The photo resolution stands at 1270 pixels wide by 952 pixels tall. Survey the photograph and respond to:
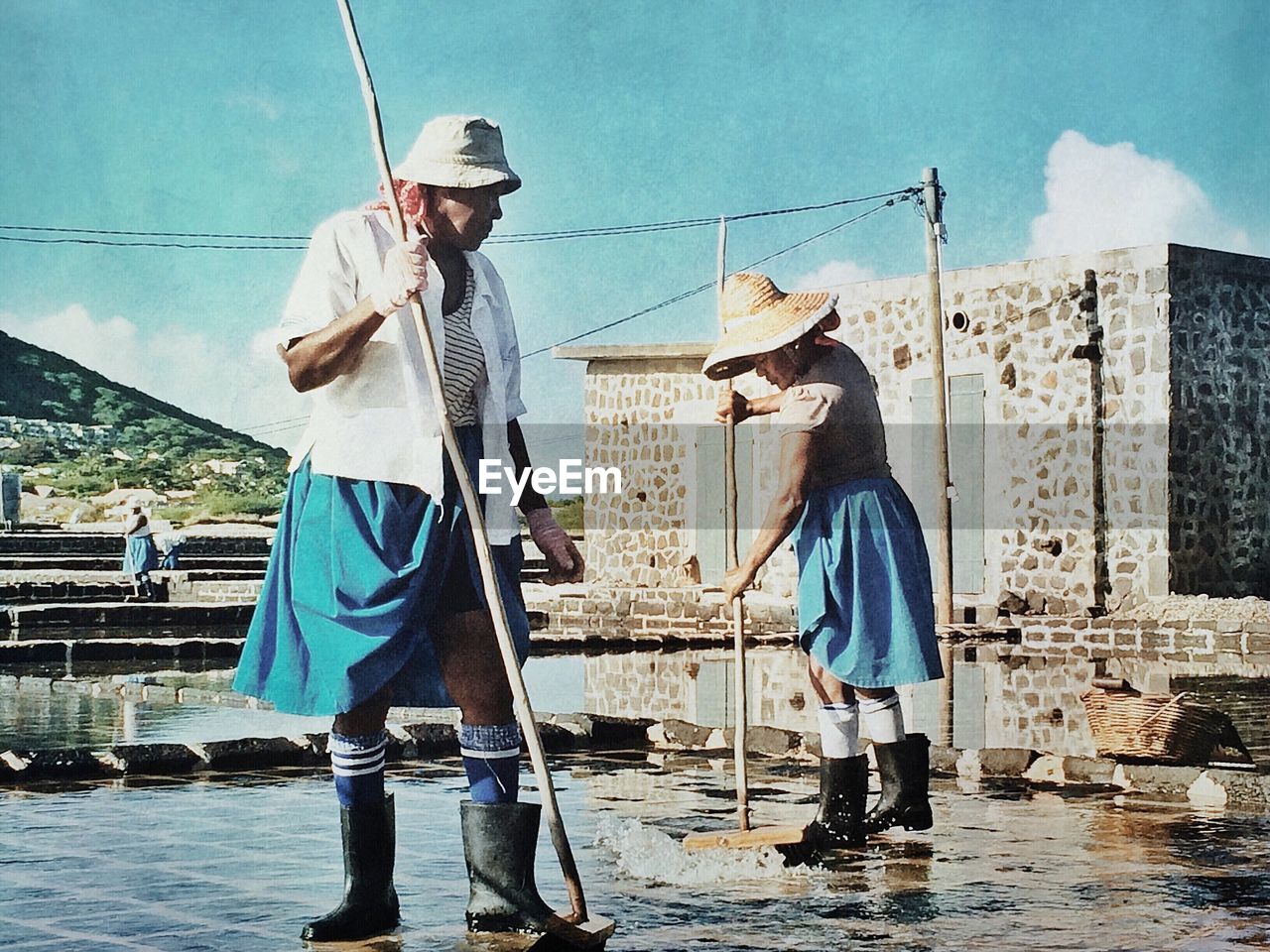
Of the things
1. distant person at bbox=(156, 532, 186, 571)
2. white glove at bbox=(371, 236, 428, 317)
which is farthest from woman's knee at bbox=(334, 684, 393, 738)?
Result: distant person at bbox=(156, 532, 186, 571)

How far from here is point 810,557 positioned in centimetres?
400

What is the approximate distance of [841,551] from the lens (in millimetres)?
3963

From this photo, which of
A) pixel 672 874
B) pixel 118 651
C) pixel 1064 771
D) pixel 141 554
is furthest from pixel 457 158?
pixel 141 554

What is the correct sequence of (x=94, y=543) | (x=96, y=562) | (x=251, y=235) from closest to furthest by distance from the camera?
(x=251, y=235)
(x=96, y=562)
(x=94, y=543)

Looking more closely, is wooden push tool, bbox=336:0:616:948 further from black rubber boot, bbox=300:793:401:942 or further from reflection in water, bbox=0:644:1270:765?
reflection in water, bbox=0:644:1270:765

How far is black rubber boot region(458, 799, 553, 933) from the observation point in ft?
9.98

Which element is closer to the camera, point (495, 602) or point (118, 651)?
point (495, 602)

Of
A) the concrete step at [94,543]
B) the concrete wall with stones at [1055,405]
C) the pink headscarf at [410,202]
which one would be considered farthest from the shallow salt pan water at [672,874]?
the concrete step at [94,543]

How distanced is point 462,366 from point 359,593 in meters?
0.41

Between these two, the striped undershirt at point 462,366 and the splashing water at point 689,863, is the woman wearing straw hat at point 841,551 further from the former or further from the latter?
the striped undershirt at point 462,366

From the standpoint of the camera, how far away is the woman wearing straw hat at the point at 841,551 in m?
3.94

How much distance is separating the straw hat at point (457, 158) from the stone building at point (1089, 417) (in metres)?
9.07

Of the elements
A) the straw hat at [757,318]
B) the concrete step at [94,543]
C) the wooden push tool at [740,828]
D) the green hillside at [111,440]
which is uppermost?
the green hillside at [111,440]

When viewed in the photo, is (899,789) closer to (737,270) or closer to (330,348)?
(330,348)
